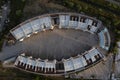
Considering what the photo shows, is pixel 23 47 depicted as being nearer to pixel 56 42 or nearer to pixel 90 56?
pixel 56 42

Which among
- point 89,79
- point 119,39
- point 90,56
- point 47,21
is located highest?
point 47,21

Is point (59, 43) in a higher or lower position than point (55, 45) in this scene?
higher

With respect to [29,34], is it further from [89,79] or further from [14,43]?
[89,79]

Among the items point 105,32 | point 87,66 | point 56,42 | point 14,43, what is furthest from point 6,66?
point 105,32

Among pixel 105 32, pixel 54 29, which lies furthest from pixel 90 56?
pixel 54 29

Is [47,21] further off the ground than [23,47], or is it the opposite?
[47,21]

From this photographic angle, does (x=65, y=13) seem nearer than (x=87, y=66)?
No
